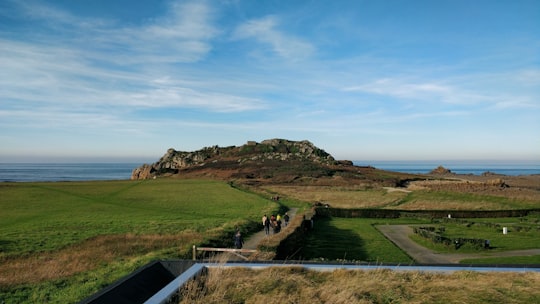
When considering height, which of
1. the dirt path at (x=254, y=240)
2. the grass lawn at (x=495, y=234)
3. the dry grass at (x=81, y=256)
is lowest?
the grass lawn at (x=495, y=234)

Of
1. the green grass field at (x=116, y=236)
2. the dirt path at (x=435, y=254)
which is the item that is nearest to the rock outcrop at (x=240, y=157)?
the green grass field at (x=116, y=236)

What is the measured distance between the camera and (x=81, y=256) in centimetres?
2444

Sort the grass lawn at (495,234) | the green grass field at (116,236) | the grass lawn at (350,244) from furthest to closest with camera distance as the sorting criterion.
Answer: the grass lawn at (495,234)
the grass lawn at (350,244)
the green grass field at (116,236)

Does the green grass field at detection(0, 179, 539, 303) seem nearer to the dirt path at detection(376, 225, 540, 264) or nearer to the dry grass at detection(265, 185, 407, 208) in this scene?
the dirt path at detection(376, 225, 540, 264)

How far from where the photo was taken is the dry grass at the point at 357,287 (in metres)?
11.0

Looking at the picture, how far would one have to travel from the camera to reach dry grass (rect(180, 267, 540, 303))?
36.0ft

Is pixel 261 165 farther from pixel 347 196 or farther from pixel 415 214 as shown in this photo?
pixel 415 214

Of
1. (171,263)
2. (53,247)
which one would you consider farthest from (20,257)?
(171,263)

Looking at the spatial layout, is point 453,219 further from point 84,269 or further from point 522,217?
point 84,269

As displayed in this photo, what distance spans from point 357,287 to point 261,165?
13238cm

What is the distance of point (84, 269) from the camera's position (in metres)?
21.3

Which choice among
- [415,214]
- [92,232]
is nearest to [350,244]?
[92,232]

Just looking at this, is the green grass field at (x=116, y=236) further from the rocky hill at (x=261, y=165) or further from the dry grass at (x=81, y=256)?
the rocky hill at (x=261, y=165)

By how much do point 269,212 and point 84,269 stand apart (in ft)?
99.9
